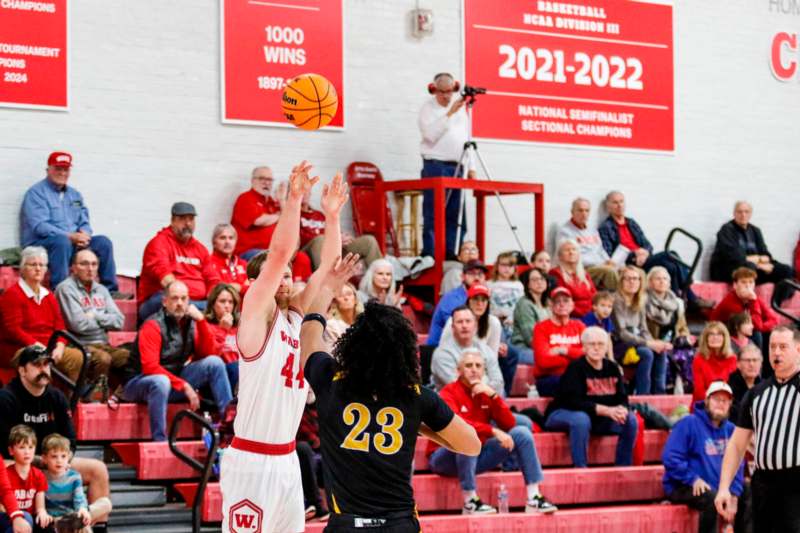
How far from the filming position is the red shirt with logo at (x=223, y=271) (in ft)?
37.6

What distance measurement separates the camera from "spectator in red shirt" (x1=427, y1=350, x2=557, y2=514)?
961cm

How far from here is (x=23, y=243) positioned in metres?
11.7

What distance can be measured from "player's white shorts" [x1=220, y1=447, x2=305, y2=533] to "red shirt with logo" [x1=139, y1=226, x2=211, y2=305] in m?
5.40

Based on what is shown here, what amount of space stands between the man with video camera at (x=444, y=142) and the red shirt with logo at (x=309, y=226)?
112 centimetres

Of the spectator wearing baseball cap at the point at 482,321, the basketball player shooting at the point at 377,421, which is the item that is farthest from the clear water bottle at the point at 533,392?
the basketball player shooting at the point at 377,421

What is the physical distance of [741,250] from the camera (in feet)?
51.6

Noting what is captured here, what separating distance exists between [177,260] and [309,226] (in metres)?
2.07

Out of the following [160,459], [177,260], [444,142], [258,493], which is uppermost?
[444,142]

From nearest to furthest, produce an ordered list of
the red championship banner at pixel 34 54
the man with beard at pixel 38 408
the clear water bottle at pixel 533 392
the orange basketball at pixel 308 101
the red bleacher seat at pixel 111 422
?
the orange basketball at pixel 308 101
the man with beard at pixel 38 408
the red bleacher seat at pixel 111 422
the clear water bottle at pixel 533 392
the red championship banner at pixel 34 54

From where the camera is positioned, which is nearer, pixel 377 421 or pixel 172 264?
pixel 377 421

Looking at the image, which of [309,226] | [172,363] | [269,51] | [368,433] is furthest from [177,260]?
[368,433]

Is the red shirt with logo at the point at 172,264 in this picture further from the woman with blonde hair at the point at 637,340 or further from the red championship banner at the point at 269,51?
the woman with blonde hair at the point at 637,340

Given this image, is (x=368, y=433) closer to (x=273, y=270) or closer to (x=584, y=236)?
(x=273, y=270)

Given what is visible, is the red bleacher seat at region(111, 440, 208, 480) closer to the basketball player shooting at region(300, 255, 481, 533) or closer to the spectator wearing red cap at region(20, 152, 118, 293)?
the spectator wearing red cap at region(20, 152, 118, 293)
